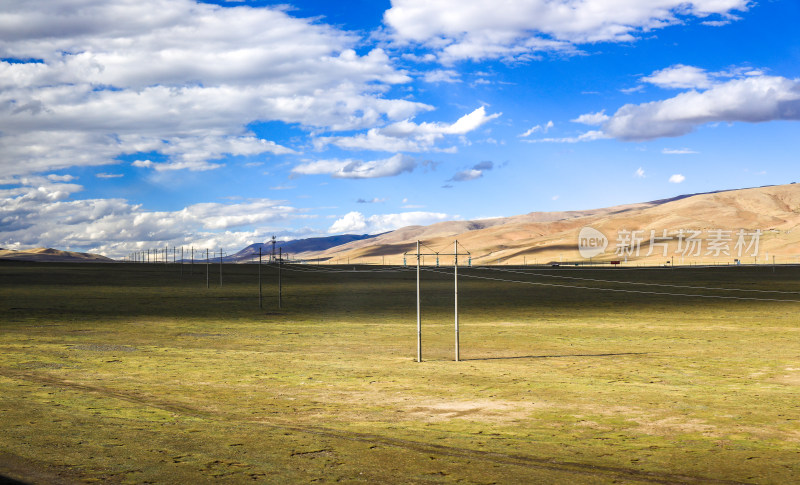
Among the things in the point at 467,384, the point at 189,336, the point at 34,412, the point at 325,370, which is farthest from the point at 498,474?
the point at 189,336

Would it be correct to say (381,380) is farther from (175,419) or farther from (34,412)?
(34,412)

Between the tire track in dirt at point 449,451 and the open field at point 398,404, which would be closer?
the tire track in dirt at point 449,451

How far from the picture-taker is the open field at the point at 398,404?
902 centimetres

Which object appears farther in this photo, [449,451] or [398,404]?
[398,404]

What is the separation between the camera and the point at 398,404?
44.1 feet

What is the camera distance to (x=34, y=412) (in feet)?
39.6

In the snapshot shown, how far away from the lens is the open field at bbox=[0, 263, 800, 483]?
9.02 m

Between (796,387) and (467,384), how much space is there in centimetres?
723

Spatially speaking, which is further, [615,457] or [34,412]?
[34,412]

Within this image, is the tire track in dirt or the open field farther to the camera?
the open field

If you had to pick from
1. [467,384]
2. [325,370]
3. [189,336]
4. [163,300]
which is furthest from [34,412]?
[163,300]

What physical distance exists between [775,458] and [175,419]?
30.6 feet

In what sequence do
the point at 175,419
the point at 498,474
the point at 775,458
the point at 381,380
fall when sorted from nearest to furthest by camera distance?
the point at 498,474
the point at 775,458
the point at 175,419
the point at 381,380

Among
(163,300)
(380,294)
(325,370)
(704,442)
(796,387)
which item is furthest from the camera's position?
(380,294)
